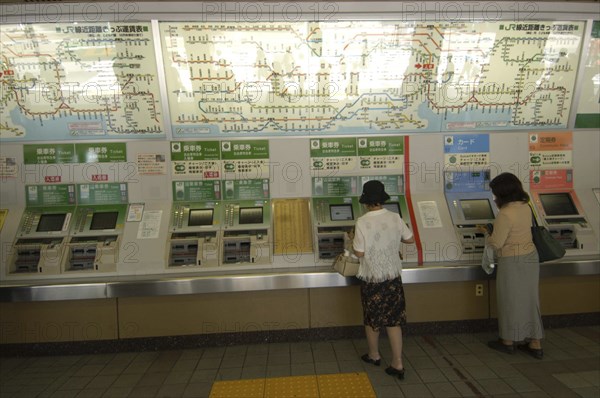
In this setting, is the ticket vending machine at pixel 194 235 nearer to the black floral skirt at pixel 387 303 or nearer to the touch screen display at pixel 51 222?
the touch screen display at pixel 51 222

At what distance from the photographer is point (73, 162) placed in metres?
4.16

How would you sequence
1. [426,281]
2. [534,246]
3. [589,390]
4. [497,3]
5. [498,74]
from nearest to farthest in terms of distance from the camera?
[589,390] < [534,246] < [426,281] < [497,3] < [498,74]

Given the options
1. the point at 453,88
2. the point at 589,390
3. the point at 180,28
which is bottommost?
the point at 589,390

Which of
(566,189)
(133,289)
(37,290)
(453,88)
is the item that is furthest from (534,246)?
(37,290)

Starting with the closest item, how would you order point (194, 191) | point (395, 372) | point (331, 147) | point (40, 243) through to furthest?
point (395, 372)
point (40, 243)
point (194, 191)
point (331, 147)

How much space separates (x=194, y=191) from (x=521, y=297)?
10.9 ft

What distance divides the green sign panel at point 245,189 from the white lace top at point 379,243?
1373mm

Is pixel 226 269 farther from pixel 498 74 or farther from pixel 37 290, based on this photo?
pixel 498 74

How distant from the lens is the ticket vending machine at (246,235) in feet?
12.8

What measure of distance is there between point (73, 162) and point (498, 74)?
4.70 meters

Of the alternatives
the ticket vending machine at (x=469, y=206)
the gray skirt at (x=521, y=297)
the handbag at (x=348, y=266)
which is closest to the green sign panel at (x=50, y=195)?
the handbag at (x=348, y=266)

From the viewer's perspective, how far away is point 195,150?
4.24 metres

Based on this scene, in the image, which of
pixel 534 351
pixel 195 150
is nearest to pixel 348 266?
pixel 534 351

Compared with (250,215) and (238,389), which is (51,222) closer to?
(250,215)
